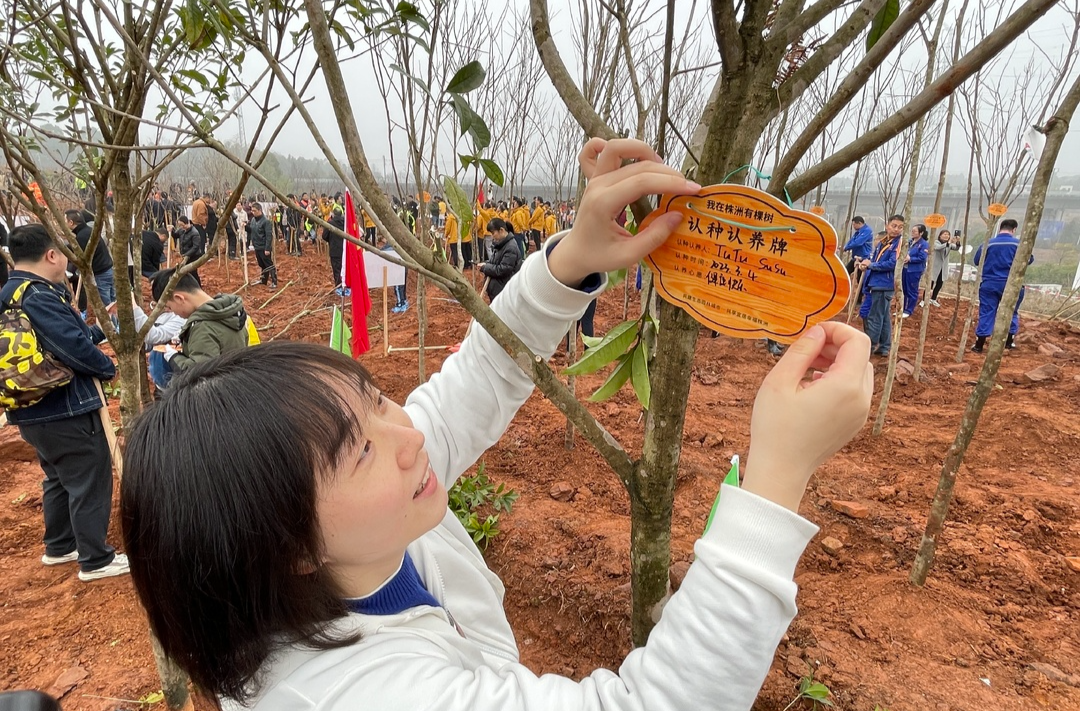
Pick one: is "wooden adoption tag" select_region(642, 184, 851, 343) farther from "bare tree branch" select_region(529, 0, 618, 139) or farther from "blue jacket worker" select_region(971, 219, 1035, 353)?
"blue jacket worker" select_region(971, 219, 1035, 353)

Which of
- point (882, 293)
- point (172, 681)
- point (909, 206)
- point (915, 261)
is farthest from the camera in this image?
point (915, 261)

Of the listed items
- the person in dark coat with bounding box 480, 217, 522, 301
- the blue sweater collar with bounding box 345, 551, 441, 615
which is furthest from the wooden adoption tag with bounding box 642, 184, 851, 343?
the person in dark coat with bounding box 480, 217, 522, 301

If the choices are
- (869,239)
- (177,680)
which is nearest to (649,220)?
(177,680)

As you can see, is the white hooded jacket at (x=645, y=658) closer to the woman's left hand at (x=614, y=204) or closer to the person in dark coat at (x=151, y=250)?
the woman's left hand at (x=614, y=204)

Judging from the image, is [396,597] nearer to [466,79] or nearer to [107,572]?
[466,79]

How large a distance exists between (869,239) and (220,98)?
8465mm

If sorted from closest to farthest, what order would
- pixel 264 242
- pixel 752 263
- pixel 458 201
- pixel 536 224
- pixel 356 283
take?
pixel 752 263, pixel 458 201, pixel 356 283, pixel 264 242, pixel 536 224

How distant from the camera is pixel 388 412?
0.94 meters

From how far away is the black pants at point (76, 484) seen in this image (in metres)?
2.79

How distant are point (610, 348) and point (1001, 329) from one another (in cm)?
204

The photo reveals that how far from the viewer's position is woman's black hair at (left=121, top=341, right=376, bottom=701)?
2.45ft

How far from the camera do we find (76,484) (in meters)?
2.93

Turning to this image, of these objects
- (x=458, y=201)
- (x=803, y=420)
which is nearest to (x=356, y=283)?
(x=458, y=201)

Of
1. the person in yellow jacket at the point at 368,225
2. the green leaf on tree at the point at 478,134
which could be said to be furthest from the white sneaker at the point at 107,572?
the green leaf on tree at the point at 478,134
